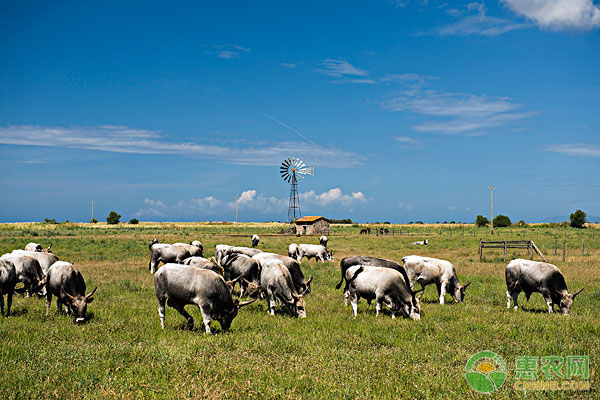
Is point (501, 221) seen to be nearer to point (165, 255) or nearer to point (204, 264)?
point (165, 255)

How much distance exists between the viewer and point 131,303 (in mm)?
16250

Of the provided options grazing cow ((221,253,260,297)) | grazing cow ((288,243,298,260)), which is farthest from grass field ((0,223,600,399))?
grazing cow ((288,243,298,260))

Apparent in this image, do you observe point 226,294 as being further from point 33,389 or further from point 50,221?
point 50,221

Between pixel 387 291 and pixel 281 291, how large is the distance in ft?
11.7

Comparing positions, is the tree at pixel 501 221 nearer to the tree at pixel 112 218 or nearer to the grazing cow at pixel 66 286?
the tree at pixel 112 218

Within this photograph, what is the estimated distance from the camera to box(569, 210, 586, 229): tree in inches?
4235

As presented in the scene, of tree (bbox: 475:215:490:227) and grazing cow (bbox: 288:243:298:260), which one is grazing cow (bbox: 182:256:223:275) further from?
tree (bbox: 475:215:490:227)

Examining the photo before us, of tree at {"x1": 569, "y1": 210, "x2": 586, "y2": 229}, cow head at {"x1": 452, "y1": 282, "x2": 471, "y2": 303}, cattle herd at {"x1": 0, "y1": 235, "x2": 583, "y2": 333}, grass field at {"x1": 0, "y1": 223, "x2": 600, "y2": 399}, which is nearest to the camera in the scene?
grass field at {"x1": 0, "y1": 223, "x2": 600, "y2": 399}

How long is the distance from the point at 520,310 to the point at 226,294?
10782 mm

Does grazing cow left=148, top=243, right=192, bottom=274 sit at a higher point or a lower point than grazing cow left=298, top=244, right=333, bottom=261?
higher

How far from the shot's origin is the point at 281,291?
15.1 meters

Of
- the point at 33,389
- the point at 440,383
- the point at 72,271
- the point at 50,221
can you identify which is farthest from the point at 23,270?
the point at 50,221

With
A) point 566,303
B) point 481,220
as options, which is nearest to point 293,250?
point 566,303

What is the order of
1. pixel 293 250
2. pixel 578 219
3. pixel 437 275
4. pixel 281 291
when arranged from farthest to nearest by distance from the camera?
pixel 578 219 < pixel 293 250 < pixel 437 275 < pixel 281 291
